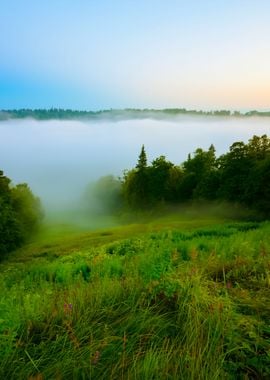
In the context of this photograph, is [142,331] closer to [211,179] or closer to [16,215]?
[211,179]

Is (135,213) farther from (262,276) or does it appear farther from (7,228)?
(262,276)

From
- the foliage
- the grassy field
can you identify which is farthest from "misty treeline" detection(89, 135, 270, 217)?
the grassy field

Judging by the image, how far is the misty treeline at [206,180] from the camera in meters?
58.8

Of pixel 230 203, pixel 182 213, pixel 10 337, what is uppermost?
pixel 10 337

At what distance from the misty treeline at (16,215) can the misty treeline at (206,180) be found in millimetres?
22278

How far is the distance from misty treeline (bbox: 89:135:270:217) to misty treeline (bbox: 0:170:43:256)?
22278 mm

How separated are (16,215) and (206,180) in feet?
113

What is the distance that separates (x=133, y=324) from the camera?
374 cm

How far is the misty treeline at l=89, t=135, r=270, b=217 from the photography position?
58781mm

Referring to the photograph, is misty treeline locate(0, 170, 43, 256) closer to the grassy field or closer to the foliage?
the foliage

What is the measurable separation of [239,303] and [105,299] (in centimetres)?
148

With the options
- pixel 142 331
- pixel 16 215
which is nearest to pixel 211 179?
pixel 16 215

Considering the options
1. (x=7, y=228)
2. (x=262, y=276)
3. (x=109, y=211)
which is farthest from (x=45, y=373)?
(x=109, y=211)

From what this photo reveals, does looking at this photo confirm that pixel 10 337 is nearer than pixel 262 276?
Yes
